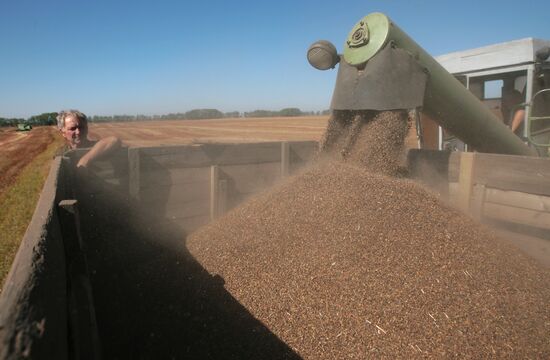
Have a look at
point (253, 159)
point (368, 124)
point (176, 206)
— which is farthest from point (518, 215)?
point (176, 206)

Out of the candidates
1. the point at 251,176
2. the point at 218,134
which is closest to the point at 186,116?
the point at 218,134

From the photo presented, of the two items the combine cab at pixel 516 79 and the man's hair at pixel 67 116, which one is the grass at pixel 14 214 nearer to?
the man's hair at pixel 67 116

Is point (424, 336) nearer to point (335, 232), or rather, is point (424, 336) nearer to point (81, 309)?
point (335, 232)

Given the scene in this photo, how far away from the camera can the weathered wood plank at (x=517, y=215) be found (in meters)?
Result: 3.17

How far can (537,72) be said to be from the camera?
15.3ft

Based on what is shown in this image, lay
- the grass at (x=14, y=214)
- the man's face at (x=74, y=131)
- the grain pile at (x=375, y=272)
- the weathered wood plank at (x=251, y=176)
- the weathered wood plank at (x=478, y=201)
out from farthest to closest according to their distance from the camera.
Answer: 1. the grass at (x=14, y=214)
2. the man's face at (x=74, y=131)
3. the weathered wood plank at (x=251, y=176)
4. the weathered wood plank at (x=478, y=201)
5. the grain pile at (x=375, y=272)

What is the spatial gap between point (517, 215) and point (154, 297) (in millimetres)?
2986

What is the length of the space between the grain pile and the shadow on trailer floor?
0.43 feet

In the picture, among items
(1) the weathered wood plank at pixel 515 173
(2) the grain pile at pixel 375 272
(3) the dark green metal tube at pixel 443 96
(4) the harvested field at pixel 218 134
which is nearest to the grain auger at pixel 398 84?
(3) the dark green metal tube at pixel 443 96

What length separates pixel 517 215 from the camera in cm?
334

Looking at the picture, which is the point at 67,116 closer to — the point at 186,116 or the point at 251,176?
the point at 251,176

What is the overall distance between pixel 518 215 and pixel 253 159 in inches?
101

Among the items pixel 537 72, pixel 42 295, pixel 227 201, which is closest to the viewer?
pixel 42 295

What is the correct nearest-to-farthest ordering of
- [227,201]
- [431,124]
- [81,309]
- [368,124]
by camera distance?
[81,309] → [368,124] → [227,201] → [431,124]
